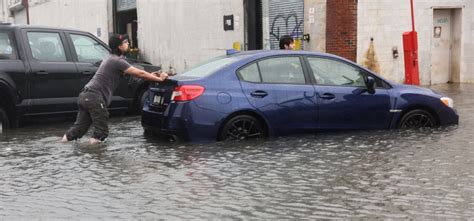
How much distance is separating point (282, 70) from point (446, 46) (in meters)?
10.3

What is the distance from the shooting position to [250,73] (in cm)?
841

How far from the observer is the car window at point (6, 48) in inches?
405

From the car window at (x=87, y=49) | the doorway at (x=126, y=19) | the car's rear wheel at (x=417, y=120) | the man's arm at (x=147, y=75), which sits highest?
the doorway at (x=126, y=19)

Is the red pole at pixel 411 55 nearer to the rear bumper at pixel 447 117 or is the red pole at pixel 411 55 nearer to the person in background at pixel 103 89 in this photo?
the rear bumper at pixel 447 117

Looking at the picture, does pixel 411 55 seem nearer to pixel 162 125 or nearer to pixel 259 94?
pixel 259 94

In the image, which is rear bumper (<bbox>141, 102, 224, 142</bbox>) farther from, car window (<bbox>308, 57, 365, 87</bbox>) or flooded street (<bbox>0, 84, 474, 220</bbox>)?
car window (<bbox>308, 57, 365, 87</bbox>)

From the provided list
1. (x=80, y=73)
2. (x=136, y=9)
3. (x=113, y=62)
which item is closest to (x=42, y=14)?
(x=136, y=9)

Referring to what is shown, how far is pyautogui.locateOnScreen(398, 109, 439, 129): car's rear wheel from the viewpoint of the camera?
30.1ft

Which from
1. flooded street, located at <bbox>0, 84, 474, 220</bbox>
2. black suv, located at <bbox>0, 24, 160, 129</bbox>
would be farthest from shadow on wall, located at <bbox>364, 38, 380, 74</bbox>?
black suv, located at <bbox>0, 24, 160, 129</bbox>

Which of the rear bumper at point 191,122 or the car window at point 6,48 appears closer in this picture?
the rear bumper at point 191,122

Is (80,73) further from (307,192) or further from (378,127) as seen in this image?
(307,192)

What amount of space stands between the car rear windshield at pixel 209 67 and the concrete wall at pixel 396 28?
27.0ft

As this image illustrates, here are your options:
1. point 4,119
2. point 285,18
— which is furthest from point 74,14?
point 4,119

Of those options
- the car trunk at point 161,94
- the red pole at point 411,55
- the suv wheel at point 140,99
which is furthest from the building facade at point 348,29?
the car trunk at point 161,94
